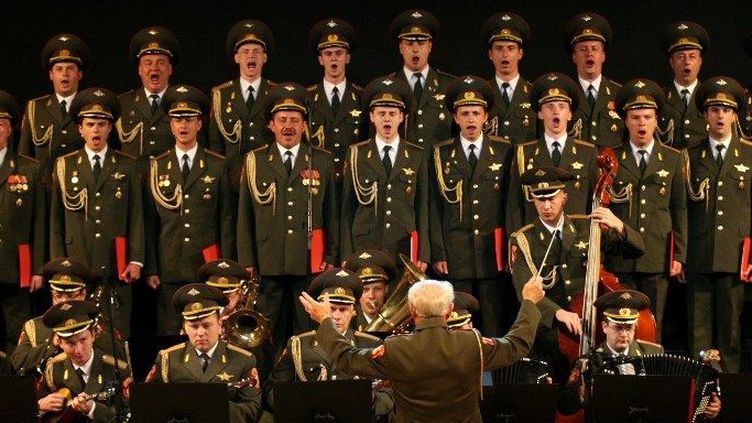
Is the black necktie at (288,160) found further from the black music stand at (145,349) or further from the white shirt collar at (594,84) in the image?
the white shirt collar at (594,84)

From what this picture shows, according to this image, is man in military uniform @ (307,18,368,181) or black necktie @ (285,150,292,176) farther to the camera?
man in military uniform @ (307,18,368,181)

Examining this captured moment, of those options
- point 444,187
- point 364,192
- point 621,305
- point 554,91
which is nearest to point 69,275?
point 364,192

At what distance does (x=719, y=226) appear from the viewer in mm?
10016

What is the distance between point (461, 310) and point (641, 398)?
1.34 meters

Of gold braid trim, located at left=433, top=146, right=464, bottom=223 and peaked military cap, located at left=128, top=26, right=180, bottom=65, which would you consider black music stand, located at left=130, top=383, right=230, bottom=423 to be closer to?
gold braid trim, located at left=433, top=146, right=464, bottom=223

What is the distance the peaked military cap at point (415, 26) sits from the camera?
10.6 meters

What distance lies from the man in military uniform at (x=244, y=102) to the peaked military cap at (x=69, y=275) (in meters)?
1.32

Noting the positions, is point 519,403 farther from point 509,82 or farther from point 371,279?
point 509,82

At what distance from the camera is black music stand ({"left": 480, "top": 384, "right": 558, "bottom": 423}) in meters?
8.03

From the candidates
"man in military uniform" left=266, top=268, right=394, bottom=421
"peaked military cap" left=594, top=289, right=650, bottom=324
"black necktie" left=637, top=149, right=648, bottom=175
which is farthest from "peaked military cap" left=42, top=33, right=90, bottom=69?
"peaked military cap" left=594, top=289, right=650, bottom=324

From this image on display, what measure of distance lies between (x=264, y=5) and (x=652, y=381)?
16.8 feet

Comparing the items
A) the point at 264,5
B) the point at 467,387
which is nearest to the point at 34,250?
the point at 264,5

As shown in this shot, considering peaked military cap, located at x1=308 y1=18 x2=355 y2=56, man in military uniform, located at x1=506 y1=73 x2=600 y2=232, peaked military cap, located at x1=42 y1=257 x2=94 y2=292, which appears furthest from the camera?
peaked military cap, located at x1=308 y1=18 x2=355 y2=56

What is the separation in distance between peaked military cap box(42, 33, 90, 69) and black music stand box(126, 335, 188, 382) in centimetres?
264
